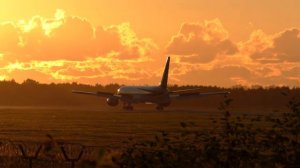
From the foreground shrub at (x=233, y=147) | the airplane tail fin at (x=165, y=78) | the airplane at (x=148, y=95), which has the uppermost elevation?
the airplane tail fin at (x=165, y=78)

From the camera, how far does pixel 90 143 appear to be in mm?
37250

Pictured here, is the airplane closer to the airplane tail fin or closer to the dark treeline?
the airplane tail fin

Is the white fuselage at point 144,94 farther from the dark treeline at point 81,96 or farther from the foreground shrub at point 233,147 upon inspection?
the foreground shrub at point 233,147

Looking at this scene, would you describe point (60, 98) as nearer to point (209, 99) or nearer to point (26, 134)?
point (209, 99)

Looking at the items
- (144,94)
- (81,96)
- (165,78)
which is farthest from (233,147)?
(81,96)

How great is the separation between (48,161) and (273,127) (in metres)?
8.01

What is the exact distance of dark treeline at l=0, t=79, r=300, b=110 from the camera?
13055 cm

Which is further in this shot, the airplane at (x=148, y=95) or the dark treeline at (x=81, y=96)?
the dark treeline at (x=81, y=96)

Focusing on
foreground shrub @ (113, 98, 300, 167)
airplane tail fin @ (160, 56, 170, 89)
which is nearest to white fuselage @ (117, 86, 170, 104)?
airplane tail fin @ (160, 56, 170, 89)

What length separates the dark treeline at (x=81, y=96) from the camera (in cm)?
13055

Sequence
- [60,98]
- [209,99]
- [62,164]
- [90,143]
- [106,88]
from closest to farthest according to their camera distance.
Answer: [62,164], [90,143], [209,99], [60,98], [106,88]

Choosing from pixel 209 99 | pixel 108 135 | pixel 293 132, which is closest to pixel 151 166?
pixel 293 132

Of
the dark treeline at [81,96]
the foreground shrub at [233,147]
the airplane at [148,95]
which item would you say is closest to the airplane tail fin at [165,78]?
the airplane at [148,95]

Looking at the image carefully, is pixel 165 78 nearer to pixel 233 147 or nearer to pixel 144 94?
pixel 144 94
